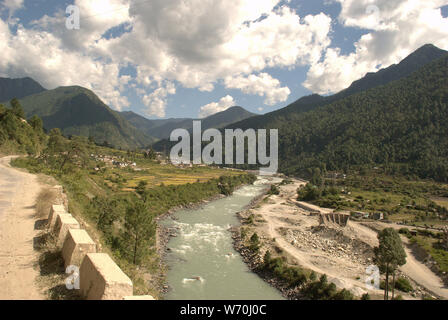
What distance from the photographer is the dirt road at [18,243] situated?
20.0 ft

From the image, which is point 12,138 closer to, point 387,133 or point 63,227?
point 63,227

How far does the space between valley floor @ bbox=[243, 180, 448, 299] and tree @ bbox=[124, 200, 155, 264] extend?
14.6 m

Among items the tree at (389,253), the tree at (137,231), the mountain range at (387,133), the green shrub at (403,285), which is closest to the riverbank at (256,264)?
the tree at (389,253)

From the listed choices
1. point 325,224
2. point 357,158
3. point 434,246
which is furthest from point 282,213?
point 357,158

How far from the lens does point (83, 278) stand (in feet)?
19.9

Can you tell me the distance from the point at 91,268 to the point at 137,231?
15.1m

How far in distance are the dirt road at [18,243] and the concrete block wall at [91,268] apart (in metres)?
0.86

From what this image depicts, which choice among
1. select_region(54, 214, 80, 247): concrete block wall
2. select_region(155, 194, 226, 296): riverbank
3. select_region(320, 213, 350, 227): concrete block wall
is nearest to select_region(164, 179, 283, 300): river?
select_region(155, 194, 226, 296): riverbank

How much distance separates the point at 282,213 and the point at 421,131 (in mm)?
101861

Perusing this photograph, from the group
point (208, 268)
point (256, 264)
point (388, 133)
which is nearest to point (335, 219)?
point (256, 264)

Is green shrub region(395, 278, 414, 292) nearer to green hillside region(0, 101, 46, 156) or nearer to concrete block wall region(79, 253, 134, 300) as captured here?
concrete block wall region(79, 253, 134, 300)

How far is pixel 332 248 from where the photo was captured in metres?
32.0

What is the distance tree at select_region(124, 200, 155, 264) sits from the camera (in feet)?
65.7

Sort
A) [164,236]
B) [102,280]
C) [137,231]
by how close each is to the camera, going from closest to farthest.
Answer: [102,280]
[137,231]
[164,236]
